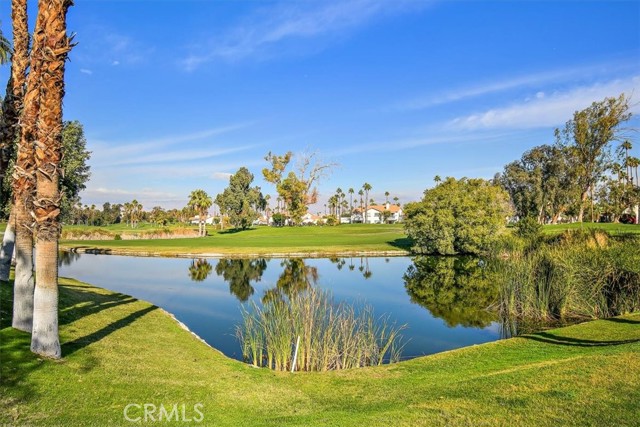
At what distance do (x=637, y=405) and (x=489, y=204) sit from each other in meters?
33.3

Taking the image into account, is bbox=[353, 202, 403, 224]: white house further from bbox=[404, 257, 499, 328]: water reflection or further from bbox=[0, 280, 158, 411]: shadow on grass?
bbox=[0, 280, 158, 411]: shadow on grass

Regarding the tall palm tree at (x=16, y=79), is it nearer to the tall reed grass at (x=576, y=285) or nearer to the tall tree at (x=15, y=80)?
the tall tree at (x=15, y=80)

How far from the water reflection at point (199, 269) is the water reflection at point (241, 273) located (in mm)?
751

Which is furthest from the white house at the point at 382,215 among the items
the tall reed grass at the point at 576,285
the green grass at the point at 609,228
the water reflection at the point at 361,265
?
the tall reed grass at the point at 576,285

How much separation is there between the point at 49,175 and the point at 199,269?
22.9 metres

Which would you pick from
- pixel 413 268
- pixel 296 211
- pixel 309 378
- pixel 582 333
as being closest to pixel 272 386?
pixel 309 378

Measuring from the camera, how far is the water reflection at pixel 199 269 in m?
25.1

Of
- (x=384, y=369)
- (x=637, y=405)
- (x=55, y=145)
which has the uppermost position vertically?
(x=55, y=145)

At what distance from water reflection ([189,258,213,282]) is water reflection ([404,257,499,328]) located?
12.2 meters

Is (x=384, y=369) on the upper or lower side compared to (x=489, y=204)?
lower

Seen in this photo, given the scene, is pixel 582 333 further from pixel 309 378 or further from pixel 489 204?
pixel 489 204

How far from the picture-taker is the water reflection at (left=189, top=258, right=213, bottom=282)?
25141 millimetres

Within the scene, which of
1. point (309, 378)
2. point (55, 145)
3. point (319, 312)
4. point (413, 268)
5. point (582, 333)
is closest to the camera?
point (55, 145)

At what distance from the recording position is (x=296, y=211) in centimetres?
7719
